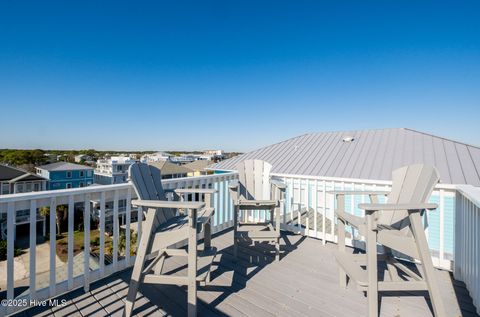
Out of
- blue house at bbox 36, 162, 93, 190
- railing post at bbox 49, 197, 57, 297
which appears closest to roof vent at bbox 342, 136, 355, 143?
railing post at bbox 49, 197, 57, 297

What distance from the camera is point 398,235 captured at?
5.79 feet

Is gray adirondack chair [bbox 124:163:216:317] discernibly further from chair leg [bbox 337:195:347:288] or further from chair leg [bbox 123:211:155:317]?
chair leg [bbox 337:195:347:288]

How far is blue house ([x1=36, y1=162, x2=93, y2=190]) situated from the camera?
2136cm

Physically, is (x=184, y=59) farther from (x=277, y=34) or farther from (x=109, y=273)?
(x=109, y=273)

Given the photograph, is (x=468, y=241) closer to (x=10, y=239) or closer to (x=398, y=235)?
(x=398, y=235)

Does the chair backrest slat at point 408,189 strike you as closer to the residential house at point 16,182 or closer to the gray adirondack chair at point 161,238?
the gray adirondack chair at point 161,238

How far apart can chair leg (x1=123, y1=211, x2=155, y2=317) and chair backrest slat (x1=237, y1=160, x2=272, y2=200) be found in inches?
A: 65.7

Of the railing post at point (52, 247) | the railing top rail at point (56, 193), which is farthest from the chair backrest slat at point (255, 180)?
the railing post at point (52, 247)

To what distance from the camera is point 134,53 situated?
815 centimetres

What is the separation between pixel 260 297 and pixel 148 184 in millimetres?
1413

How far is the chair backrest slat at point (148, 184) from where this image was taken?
1.82 metres

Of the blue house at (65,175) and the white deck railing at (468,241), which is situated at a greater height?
the white deck railing at (468,241)

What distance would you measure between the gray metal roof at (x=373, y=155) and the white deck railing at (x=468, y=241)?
18.8 feet

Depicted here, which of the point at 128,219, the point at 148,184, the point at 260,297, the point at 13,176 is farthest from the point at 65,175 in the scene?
the point at 260,297
